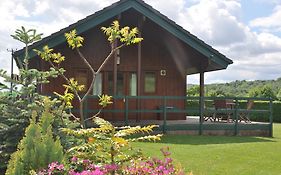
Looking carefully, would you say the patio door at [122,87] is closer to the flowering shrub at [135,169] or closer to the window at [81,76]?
the window at [81,76]

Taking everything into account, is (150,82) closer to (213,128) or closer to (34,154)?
(213,128)

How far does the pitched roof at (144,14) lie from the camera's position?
12.8 m

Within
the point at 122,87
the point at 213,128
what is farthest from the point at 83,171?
the point at 122,87

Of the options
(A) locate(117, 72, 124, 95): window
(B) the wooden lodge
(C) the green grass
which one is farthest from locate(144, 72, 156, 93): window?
(C) the green grass

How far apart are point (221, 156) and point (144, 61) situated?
7.83 meters

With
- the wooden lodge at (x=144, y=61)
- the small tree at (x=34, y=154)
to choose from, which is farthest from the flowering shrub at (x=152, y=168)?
the wooden lodge at (x=144, y=61)

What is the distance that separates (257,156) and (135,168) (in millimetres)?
5544

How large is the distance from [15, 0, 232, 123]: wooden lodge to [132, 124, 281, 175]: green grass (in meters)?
3.84

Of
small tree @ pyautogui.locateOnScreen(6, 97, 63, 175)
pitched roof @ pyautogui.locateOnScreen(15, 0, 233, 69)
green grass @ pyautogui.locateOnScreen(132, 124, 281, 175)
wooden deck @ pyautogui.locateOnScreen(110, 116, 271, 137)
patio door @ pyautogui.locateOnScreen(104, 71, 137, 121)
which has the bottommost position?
green grass @ pyautogui.locateOnScreen(132, 124, 281, 175)

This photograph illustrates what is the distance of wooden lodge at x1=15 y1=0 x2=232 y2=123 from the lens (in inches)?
546

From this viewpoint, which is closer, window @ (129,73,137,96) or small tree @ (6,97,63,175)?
small tree @ (6,97,63,175)

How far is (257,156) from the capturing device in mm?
8688

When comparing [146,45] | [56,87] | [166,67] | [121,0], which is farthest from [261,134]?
[56,87]

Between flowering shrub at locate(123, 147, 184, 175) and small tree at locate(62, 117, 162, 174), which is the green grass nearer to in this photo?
flowering shrub at locate(123, 147, 184, 175)
